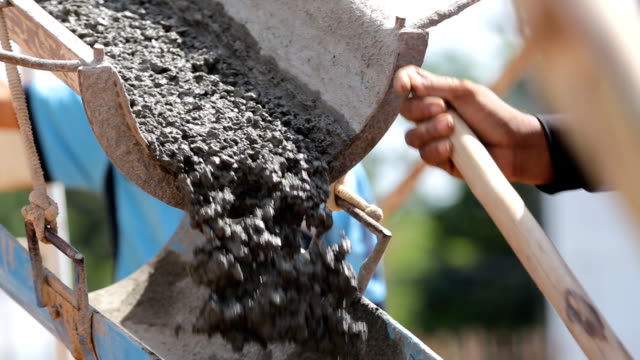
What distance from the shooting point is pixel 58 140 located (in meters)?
2.96

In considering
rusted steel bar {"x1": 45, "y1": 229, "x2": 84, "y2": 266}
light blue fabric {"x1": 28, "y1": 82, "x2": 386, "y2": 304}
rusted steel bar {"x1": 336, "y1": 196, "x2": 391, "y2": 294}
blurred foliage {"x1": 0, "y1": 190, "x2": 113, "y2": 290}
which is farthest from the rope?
blurred foliage {"x1": 0, "y1": 190, "x2": 113, "y2": 290}

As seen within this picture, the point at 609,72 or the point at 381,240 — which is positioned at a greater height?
the point at 609,72

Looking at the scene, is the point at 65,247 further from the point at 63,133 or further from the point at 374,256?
the point at 63,133

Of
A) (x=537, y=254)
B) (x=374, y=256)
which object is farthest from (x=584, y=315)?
(x=374, y=256)

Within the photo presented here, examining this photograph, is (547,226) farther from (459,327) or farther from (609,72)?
(609,72)

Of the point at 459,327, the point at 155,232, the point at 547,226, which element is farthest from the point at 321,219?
the point at 459,327

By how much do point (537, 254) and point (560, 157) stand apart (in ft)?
1.73

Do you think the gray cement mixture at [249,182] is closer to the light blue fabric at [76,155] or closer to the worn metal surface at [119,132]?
the worn metal surface at [119,132]

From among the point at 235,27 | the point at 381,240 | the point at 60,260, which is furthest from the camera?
the point at 60,260

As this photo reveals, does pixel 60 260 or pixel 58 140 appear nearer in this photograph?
pixel 60 260

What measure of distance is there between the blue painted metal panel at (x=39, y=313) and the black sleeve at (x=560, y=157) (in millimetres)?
908

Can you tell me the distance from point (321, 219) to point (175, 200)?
0.24m

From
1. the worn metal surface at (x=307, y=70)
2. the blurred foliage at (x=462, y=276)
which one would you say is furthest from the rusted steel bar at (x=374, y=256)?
the blurred foliage at (x=462, y=276)

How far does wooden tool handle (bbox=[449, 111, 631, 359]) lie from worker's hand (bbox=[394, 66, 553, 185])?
0.05m
